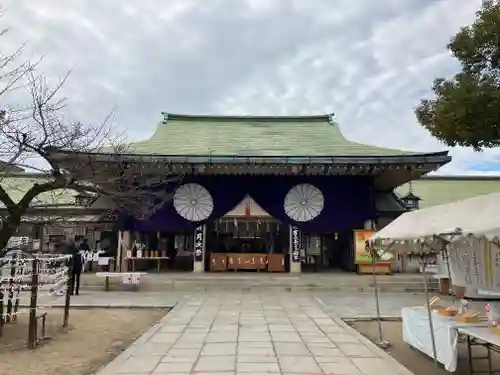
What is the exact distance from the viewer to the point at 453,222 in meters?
4.04

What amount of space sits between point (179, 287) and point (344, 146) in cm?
826

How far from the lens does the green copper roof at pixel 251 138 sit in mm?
14758

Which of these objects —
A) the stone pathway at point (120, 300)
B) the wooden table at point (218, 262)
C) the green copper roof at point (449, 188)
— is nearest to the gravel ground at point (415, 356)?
the stone pathway at point (120, 300)

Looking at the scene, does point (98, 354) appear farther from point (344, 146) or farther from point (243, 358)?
point (344, 146)

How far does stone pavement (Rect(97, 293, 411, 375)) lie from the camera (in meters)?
4.54

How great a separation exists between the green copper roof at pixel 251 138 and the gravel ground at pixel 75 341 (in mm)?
7080

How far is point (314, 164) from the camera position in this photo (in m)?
13.5

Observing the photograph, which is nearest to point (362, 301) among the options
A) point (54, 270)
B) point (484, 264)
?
point (484, 264)

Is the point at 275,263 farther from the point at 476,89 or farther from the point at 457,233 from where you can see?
the point at 457,233

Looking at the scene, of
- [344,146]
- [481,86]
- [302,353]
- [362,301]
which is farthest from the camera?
[344,146]

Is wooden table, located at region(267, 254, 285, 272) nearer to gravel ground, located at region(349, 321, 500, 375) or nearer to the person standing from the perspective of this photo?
the person standing

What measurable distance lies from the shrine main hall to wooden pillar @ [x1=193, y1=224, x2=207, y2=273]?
0.03 meters

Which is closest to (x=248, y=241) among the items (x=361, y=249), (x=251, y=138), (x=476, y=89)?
(x=251, y=138)

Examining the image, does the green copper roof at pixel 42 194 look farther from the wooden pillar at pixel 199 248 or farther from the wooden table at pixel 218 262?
the wooden table at pixel 218 262
